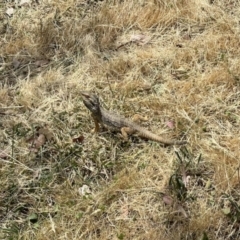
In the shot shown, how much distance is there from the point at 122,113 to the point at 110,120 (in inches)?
8.3

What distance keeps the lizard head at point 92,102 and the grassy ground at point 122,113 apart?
20 cm

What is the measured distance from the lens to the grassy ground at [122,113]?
3291mm

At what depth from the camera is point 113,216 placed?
3311mm

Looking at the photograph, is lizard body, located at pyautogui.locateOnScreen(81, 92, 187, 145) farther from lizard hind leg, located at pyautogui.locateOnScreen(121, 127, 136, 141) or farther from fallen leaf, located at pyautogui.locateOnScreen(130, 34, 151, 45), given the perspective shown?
fallen leaf, located at pyautogui.locateOnScreen(130, 34, 151, 45)

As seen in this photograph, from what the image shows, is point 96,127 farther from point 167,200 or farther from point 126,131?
point 167,200

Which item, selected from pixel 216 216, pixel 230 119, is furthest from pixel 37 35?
pixel 216 216

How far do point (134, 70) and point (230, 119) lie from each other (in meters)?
0.90

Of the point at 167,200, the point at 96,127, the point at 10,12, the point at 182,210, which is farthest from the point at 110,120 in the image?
the point at 10,12

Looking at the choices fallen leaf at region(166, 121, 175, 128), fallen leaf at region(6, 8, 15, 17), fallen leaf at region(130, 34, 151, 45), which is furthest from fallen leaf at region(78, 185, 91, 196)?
fallen leaf at region(6, 8, 15, 17)

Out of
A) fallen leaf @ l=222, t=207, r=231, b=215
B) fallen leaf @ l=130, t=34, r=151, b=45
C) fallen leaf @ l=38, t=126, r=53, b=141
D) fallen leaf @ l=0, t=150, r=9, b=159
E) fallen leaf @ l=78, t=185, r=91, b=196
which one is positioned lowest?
fallen leaf @ l=222, t=207, r=231, b=215

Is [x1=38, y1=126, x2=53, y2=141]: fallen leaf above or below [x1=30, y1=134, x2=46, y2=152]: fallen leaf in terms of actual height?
above

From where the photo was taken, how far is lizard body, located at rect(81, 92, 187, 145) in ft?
12.2

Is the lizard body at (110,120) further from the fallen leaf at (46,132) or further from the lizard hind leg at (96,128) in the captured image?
the fallen leaf at (46,132)

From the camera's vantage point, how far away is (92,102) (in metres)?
3.76
